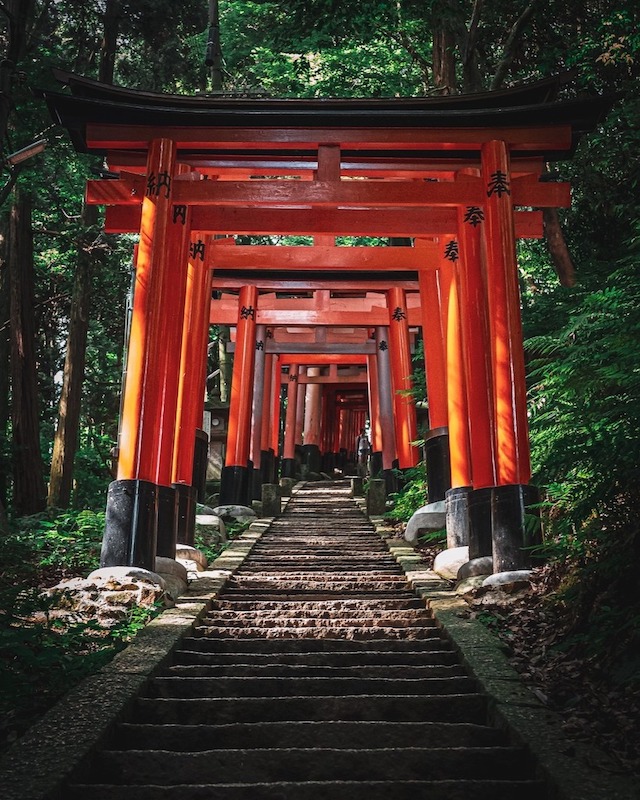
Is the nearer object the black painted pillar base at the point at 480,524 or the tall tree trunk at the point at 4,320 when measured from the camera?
the black painted pillar base at the point at 480,524

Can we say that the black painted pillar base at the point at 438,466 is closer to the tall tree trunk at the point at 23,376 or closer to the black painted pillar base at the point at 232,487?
the black painted pillar base at the point at 232,487

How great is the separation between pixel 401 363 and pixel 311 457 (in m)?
12.6

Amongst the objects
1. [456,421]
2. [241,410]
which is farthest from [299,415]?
[456,421]

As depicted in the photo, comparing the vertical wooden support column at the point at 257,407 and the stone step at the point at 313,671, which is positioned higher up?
the vertical wooden support column at the point at 257,407

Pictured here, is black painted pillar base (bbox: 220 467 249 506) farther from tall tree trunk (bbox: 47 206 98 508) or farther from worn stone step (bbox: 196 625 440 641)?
worn stone step (bbox: 196 625 440 641)

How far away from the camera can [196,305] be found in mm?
12141

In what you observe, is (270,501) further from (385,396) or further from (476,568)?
(476,568)

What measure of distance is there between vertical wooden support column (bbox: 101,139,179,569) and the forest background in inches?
53.0

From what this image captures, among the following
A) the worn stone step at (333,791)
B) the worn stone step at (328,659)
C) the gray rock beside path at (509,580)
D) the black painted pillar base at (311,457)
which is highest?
the black painted pillar base at (311,457)

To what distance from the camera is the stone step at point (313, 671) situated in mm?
5375

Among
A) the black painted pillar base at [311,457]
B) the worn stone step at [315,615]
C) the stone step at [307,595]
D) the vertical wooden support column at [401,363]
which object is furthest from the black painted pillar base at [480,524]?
the black painted pillar base at [311,457]

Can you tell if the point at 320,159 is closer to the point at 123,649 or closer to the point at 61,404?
the point at 123,649

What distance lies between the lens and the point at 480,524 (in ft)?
27.5

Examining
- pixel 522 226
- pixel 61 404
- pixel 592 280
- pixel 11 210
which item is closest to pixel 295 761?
pixel 592 280
